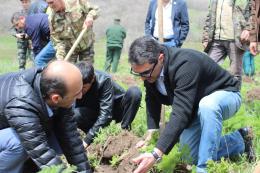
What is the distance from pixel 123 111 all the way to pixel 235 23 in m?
1.93

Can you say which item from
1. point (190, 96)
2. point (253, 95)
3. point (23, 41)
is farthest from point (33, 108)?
point (23, 41)

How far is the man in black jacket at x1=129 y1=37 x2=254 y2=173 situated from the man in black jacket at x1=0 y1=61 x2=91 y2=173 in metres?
0.65

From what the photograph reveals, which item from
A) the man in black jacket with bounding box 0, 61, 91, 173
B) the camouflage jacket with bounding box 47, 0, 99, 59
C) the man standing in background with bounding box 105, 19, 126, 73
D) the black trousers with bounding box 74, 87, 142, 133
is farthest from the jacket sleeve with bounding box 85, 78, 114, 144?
the man standing in background with bounding box 105, 19, 126, 73

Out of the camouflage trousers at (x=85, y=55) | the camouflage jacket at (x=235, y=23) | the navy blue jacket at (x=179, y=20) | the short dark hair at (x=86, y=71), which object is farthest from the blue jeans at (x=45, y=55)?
the short dark hair at (x=86, y=71)

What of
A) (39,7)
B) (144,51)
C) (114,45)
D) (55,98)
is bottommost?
(114,45)

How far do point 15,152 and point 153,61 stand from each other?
1190mm

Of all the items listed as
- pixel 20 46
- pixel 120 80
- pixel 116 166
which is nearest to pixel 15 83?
pixel 116 166

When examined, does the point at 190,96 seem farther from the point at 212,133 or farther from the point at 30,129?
the point at 30,129

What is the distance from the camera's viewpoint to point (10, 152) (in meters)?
3.40

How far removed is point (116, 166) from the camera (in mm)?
4320

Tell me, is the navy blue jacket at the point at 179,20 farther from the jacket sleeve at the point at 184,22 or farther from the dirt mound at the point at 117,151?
the dirt mound at the point at 117,151

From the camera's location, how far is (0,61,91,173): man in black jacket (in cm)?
314

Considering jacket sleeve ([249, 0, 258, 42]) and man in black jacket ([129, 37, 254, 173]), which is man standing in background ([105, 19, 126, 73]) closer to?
jacket sleeve ([249, 0, 258, 42])

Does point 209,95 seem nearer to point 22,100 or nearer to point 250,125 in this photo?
point 250,125
